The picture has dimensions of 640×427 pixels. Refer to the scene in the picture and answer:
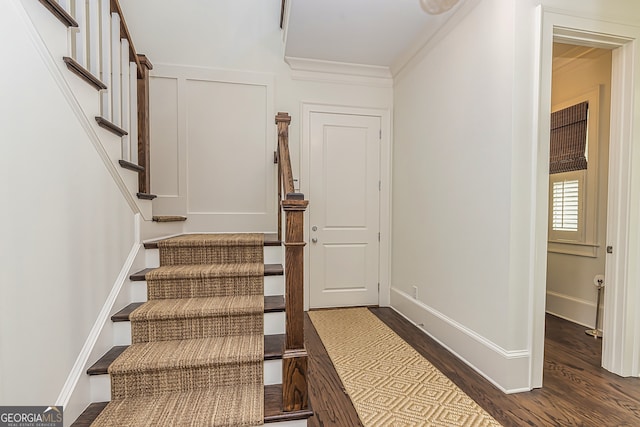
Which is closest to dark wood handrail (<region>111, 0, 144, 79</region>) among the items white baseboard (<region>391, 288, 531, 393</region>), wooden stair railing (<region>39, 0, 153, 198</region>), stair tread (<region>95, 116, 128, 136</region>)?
wooden stair railing (<region>39, 0, 153, 198</region>)

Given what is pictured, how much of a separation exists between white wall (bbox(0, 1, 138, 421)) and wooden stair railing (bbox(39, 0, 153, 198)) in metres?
0.15

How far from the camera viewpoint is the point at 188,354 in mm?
1659

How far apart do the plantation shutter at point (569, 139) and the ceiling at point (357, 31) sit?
1.76m

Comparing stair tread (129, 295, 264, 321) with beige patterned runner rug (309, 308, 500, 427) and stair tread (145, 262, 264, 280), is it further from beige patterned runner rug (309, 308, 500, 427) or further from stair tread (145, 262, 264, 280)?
beige patterned runner rug (309, 308, 500, 427)

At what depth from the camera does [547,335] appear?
2711mm

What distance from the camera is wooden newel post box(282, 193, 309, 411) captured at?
1.52 m

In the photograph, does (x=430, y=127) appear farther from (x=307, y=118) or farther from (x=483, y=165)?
(x=307, y=118)

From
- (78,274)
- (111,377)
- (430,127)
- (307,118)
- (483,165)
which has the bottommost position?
(111,377)

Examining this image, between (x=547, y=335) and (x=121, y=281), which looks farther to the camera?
(x=547, y=335)

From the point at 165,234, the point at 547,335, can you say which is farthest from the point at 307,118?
the point at 547,335

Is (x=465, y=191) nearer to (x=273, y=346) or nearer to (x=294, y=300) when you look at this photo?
(x=294, y=300)

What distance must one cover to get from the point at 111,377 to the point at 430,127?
290 centimetres

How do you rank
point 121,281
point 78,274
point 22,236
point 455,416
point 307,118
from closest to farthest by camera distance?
point 22,236
point 78,274
point 455,416
point 121,281
point 307,118

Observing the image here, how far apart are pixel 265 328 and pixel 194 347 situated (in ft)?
1.36
